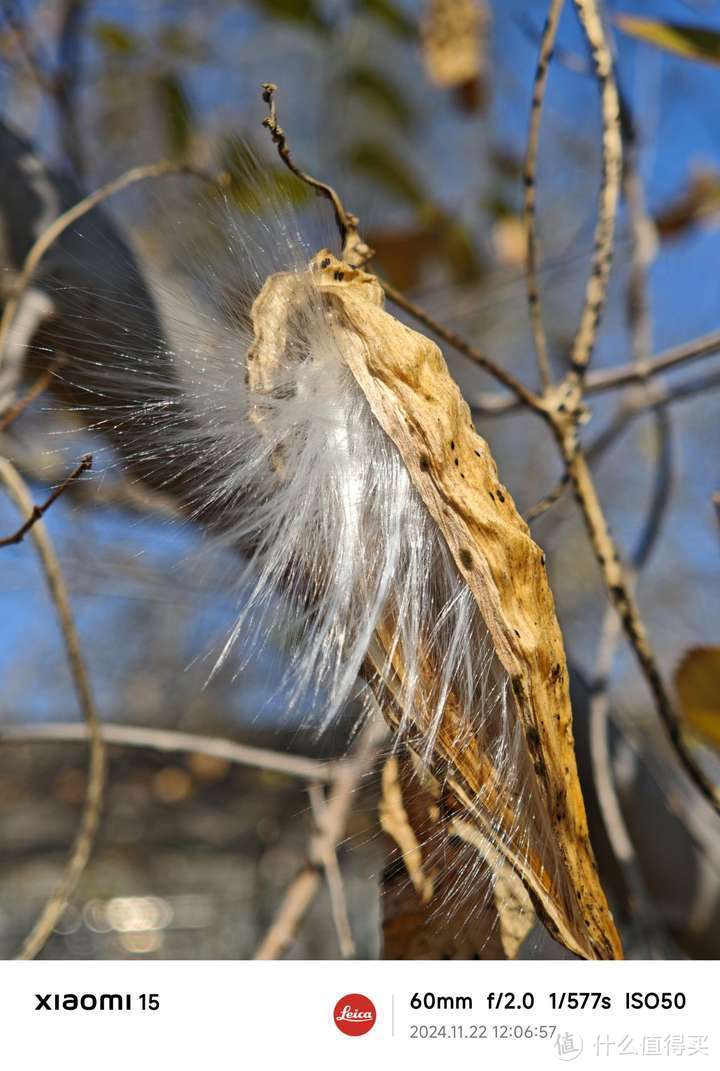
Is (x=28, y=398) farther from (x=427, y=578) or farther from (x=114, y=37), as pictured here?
(x=114, y=37)

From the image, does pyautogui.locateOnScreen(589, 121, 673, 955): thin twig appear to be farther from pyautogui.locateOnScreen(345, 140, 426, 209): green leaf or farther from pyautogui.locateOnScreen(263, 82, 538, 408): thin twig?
pyautogui.locateOnScreen(345, 140, 426, 209): green leaf

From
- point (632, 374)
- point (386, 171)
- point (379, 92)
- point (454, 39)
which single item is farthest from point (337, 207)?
point (379, 92)

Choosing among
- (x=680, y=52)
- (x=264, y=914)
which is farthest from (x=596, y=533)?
(x=264, y=914)

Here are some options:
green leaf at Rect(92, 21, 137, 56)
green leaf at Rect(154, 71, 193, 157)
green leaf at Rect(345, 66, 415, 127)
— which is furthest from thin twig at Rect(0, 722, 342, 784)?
green leaf at Rect(345, 66, 415, 127)
